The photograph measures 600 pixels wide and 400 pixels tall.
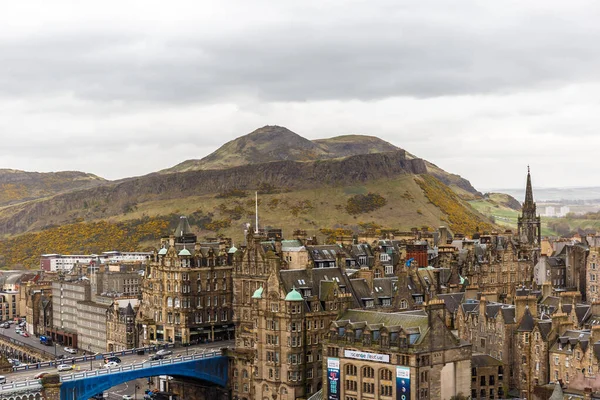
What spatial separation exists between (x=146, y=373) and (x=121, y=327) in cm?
4180

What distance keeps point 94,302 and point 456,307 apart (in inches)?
3263

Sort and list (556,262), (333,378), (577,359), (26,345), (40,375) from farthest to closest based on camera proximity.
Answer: (26,345)
(556,262)
(40,375)
(333,378)
(577,359)

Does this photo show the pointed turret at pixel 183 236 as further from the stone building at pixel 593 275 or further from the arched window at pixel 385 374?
the stone building at pixel 593 275

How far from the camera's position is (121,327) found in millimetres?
159625

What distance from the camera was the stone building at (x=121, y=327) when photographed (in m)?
157

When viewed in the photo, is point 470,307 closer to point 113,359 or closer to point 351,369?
point 351,369

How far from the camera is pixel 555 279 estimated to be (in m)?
161

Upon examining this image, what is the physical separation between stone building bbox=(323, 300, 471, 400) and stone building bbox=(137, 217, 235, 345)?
1541 inches

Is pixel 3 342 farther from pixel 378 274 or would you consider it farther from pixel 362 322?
pixel 362 322

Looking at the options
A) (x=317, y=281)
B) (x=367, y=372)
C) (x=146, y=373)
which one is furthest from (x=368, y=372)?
(x=146, y=373)

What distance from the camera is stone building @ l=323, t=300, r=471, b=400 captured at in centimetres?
9919

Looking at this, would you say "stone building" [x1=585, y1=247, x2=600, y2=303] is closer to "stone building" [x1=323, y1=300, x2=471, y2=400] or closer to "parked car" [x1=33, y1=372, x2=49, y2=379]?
"stone building" [x1=323, y1=300, x2=471, y2=400]

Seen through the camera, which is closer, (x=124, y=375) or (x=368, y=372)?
(x=368, y=372)

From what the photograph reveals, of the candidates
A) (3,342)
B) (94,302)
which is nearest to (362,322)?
(94,302)
